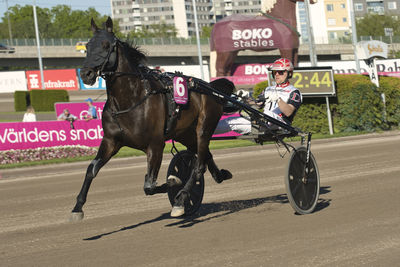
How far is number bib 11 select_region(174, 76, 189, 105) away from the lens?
667cm

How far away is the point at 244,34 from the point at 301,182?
167 feet

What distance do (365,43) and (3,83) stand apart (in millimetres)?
37966

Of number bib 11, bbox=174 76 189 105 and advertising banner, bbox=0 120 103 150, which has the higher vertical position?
number bib 11, bbox=174 76 189 105

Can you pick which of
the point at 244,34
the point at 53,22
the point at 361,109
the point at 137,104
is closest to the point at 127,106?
the point at 137,104

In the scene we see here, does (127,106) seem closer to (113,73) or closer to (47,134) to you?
(113,73)

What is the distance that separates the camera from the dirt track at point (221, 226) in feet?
16.7

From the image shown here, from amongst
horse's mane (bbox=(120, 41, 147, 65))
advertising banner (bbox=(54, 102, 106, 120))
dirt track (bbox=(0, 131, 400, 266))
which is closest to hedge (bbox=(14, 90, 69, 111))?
advertising banner (bbox=(54, 102, 106, 120))

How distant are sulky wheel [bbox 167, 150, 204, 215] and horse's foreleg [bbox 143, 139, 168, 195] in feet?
2.95

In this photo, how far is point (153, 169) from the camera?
6.30m

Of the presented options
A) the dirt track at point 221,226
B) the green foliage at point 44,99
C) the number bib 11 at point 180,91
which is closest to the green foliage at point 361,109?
the dirt track at point 221,226

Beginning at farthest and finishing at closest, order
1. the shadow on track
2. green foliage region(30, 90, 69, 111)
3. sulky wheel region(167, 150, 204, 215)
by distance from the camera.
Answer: green foliage region(30, 90, 69, 111), sulky wheel region(167, 150, 204, 215), the shadow on track

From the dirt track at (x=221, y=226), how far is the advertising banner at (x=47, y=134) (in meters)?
7.24

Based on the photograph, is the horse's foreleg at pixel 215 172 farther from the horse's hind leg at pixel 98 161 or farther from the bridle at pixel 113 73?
the horse's hind leg at pixel 98 161

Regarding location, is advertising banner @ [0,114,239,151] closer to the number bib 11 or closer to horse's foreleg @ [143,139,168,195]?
the number bib 11
